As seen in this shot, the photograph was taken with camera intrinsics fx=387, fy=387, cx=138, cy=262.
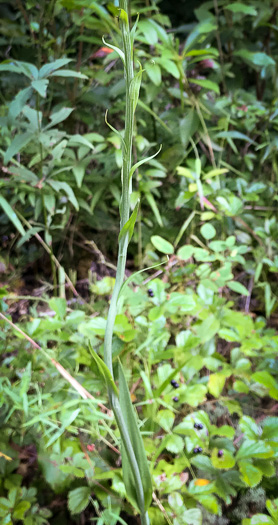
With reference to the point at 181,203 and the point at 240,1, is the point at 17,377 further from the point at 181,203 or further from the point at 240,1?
the point at 240,1

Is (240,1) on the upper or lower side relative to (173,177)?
upper

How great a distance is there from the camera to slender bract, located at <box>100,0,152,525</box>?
0.38m

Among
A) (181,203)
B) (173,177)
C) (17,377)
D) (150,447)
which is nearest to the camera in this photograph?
(150,447)

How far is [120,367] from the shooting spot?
1.49 ft

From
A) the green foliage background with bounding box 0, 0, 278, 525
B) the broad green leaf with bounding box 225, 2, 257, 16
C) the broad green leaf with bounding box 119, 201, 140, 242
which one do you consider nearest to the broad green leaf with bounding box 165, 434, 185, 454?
the green foliage background with bounding box 0, 0, 278, 525

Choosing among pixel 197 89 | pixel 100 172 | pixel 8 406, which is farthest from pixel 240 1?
pixel 8 406

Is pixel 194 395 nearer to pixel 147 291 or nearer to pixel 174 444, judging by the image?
pixel 174 444

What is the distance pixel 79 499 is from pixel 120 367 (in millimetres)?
286

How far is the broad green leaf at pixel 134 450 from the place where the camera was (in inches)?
18.2

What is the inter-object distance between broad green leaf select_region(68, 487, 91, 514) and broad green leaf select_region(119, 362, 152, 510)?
0.44 feet

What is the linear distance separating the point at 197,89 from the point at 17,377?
969 millimetres

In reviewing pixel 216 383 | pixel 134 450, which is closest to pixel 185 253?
pixel 216 383

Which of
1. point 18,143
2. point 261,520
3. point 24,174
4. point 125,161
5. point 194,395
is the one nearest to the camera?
point 125,161

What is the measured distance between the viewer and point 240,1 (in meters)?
1.30
